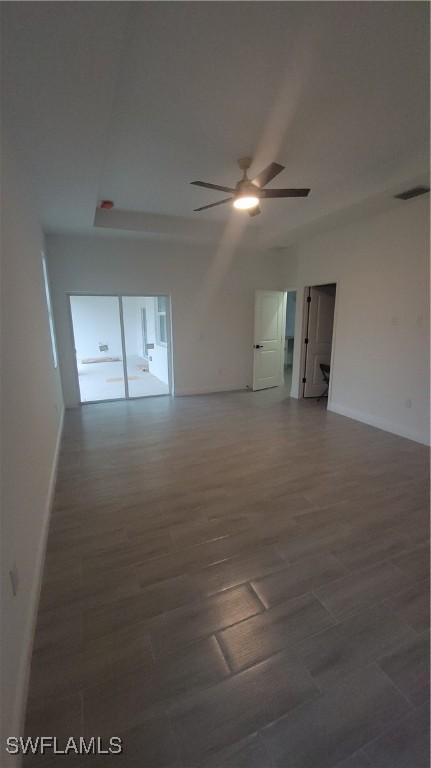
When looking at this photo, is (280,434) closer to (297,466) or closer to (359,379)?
(297,466)

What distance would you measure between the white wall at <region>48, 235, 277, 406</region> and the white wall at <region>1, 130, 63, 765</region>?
248 cm

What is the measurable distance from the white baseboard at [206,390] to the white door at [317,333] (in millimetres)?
1435

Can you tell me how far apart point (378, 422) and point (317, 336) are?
205 centimetres

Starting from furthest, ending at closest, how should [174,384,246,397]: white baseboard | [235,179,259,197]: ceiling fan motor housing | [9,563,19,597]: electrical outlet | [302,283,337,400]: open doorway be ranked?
[174,384,246,397]: white baseboard → [302,283,337,400]: open doorway → [235,179,259,197]: ceiling fan motor housing → [9,563,19,597]: electrical outlet

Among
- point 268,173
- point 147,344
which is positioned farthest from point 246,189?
point 147,344

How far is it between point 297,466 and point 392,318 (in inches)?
94.3

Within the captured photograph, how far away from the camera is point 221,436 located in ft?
13.1

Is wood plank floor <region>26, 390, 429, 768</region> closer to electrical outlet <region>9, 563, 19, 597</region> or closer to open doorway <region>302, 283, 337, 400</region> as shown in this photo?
electrical outlet <region>9, 563, 19, 597</region>

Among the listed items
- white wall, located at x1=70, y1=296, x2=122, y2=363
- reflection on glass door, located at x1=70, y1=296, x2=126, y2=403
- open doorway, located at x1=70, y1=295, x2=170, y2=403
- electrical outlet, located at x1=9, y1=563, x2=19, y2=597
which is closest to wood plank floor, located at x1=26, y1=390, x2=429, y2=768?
electrical outlet, located at x1=9, y1=563, x2=19, y2=597

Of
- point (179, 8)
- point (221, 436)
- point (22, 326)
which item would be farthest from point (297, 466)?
point (179, 8)

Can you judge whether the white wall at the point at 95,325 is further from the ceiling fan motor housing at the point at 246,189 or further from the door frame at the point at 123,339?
the ceiling fan motor housing at the point at 246,189

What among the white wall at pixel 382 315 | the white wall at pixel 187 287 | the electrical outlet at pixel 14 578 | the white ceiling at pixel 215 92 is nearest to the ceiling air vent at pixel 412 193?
the white wall at pixel 382 315

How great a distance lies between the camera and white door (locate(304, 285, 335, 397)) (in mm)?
5543
